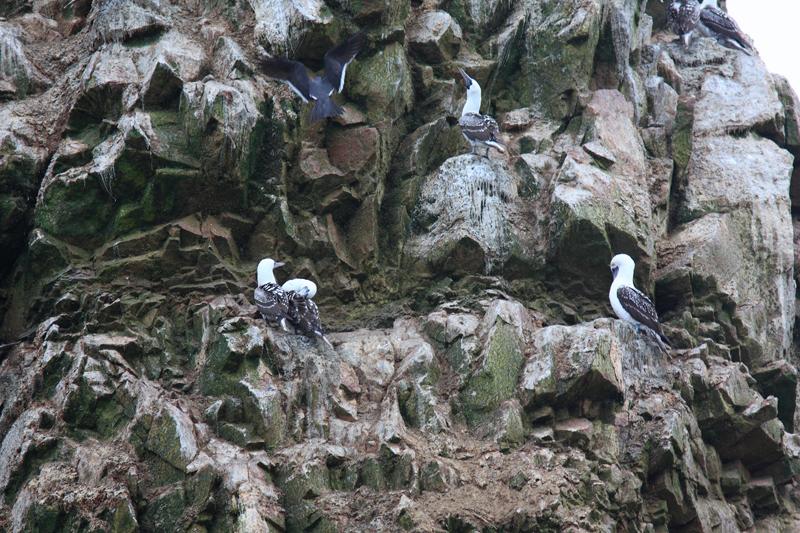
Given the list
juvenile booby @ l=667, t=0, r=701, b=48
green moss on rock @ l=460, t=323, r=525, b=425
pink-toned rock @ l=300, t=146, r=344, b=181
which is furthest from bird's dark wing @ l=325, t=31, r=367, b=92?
juvenile booby @ l=667, t=0, r=701, b=48

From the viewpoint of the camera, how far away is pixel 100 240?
58.3 feet

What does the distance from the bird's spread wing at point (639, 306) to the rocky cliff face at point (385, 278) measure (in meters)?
0.37

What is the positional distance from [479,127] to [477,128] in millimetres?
37

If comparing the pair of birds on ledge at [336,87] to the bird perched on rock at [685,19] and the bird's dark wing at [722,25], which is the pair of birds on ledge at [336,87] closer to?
the bird perched on rock at [685,19]

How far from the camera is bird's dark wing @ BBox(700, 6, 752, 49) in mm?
24297

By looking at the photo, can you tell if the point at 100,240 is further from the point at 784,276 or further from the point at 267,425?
the point at 784,276

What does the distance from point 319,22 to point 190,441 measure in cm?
733

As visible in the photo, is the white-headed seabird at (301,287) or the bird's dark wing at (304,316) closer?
the bird's dark wing at (304,316)

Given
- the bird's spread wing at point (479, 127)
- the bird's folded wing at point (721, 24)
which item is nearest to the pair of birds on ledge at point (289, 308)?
the bird's spread wing at point (479, 127)

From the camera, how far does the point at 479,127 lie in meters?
19.3

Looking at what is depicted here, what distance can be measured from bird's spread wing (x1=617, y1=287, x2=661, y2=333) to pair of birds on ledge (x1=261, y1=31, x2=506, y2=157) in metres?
3.16

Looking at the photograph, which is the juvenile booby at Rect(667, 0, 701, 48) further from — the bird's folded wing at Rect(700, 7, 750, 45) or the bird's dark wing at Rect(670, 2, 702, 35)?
the bird's folded wing at Rect(700, 7, 750, 45)

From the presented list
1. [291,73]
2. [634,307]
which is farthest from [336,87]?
[634,307]

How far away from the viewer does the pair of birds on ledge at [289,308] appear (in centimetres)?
1691
